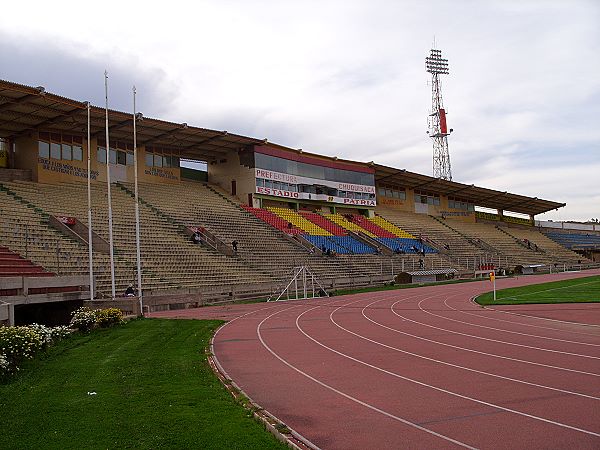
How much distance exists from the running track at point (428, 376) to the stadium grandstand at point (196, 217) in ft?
26.7

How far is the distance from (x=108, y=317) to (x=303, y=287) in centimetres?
1737

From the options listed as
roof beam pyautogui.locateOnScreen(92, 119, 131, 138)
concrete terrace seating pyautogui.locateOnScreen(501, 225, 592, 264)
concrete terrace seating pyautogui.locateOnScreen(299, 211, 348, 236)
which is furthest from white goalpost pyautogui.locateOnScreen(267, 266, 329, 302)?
concrete terrace seating pyautogui.locateOnScreen(501, 225, 592, 264)

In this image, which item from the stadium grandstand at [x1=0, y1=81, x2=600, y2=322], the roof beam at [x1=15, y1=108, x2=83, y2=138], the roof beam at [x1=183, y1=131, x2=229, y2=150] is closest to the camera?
the stadium grandstand at [x1=0, y1=81, x2=600, y2=322]

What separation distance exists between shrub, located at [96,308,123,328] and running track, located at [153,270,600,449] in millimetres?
3700

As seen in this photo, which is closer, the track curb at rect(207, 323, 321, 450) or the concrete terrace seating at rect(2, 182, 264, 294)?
the track curb at rect(207, 323, 321, 450)

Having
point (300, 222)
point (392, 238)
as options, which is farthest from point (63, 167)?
point (392, 238)

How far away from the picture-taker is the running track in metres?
7.04

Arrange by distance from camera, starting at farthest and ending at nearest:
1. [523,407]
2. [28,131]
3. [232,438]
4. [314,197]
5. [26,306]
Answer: [314,197]
[28,131]
[26,306]
[523,407]
[232,438]

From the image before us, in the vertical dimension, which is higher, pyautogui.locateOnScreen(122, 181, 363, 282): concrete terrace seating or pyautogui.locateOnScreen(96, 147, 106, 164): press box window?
pyautogui.locateOnScreen(96, 147, 106, 164): press box window

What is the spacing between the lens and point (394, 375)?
10562 millimetres

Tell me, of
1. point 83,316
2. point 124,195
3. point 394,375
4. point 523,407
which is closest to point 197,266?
point 124,195

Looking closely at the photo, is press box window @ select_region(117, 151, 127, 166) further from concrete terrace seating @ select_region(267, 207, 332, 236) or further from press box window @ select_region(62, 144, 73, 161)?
concrete terrace seating @ select_region(267, 207, 332, 236)

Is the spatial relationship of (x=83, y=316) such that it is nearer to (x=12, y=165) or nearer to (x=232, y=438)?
(x=232, y=438)

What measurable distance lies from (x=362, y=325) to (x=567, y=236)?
81095mm
